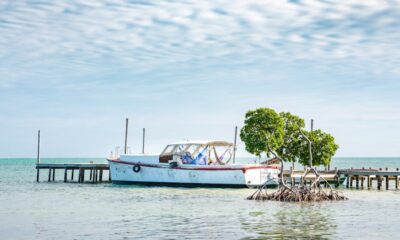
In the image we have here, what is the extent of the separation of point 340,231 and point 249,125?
3185 centimetres

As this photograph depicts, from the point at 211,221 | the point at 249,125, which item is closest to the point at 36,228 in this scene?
the point at 211,221

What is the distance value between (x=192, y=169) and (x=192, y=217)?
79.6ft

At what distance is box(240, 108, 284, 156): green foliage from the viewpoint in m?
58.8

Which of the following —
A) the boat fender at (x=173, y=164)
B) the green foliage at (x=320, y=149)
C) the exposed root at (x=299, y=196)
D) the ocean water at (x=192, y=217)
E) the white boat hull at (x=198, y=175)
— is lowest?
the ocean water at (x=192, y=217)

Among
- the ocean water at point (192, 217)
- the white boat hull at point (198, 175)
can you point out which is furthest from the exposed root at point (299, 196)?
the white boat hull at point (198, 175)

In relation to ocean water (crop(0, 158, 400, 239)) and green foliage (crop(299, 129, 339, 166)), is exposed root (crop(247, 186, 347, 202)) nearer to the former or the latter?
ocean water (crop(0, 158, 400, 239))

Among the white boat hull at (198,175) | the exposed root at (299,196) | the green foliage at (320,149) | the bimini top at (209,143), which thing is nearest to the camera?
the exposed root at (299,196)

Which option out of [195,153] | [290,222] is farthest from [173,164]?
[290,222]

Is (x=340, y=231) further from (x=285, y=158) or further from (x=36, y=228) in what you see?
(x=285, y=158)

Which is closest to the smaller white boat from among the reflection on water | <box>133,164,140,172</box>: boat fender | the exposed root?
<box>133,164,140,172</box>: boat fender

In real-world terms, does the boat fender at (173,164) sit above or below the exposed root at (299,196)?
above

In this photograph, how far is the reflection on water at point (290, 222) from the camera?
26.7 metres

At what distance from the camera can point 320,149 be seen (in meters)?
61.9

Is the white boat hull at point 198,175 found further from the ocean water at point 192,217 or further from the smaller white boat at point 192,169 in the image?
the ocean water at point 192,217
